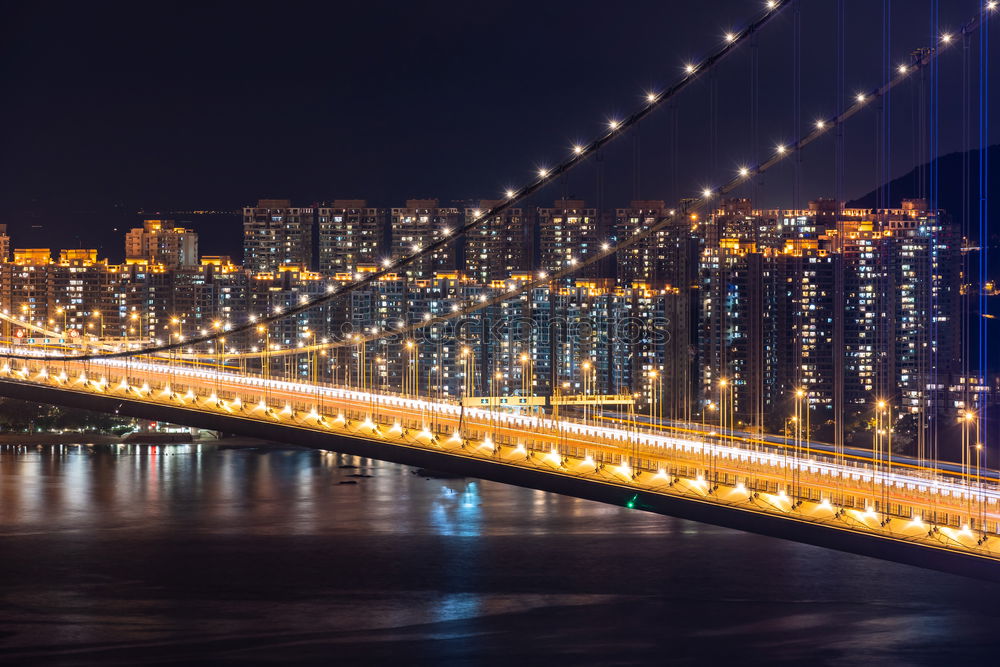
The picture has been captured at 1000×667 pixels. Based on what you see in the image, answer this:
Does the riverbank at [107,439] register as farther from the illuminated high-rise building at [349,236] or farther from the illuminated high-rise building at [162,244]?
the illuminated high-rise building at [162,244]

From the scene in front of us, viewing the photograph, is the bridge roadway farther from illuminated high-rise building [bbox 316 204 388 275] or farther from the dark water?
illuminated high-rise building [bbox 316 204 388 275]

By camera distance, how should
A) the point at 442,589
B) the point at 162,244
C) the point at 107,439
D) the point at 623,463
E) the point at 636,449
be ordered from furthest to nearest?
the point at 162,244 < the point at 107,439 < the point at 442,589 < the point at 636,449 < the point at 623,463

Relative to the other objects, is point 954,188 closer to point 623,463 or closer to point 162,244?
point 162,244

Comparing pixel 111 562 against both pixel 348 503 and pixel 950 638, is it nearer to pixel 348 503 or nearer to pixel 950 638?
pixel 348 503

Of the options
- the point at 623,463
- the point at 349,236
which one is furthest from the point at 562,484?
the point at 349,236

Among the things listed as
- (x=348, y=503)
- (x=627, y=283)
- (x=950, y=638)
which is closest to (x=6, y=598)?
(x=348, y=503)

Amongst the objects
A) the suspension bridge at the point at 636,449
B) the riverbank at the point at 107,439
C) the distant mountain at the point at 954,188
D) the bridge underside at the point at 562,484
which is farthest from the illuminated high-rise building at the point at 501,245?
the bridge underside at the point at 562,484
